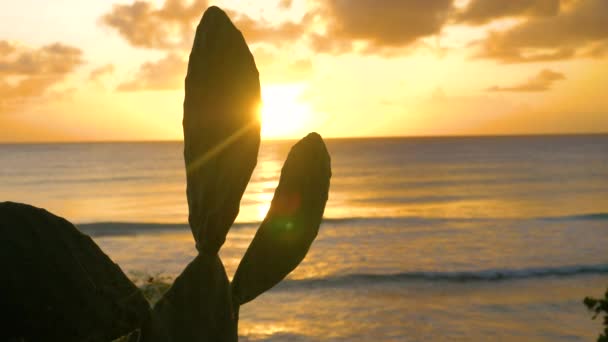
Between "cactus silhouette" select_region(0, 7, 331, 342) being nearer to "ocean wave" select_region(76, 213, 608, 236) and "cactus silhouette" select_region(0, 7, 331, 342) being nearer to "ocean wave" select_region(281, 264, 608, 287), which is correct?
"ocean wave" select_region(281, 264, 608, 287)

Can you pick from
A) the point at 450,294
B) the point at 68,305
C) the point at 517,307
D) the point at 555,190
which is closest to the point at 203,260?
the point at 68,305

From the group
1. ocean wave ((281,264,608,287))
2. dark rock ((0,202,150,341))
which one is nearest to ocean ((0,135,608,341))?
ocean wave ((281,264,608,287))

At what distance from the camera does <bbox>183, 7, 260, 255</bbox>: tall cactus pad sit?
3.99 feet

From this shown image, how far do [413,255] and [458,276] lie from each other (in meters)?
2.79

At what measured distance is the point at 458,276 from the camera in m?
15.9

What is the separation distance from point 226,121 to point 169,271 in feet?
52.5

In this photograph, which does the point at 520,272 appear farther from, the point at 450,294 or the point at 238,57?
the point at 238,57

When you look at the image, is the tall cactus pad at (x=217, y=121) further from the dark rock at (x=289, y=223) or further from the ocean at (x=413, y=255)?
the ocean at (x=413, y=255)

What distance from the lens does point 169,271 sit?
16688mm

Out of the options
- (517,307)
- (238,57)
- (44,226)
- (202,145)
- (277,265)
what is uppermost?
(238,57)

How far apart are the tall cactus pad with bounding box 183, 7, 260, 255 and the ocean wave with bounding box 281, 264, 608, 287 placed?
14058 mm

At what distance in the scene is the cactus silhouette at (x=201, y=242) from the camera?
906 millimetres

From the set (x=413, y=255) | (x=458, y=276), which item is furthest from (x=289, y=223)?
(x=413, y=255)

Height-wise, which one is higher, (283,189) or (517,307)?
(283,189)
